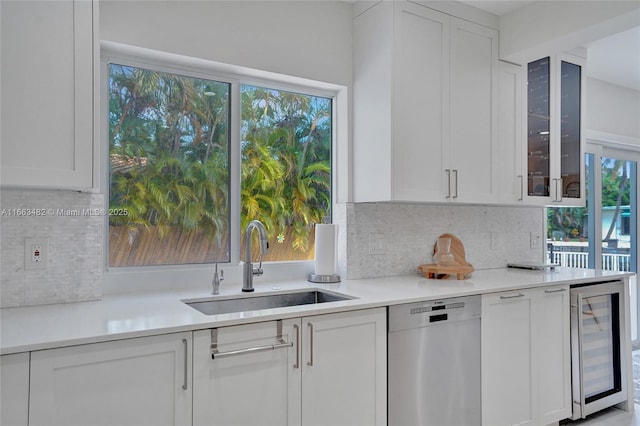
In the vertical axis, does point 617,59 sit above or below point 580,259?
above

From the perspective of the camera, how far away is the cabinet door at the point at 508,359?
7.75ft

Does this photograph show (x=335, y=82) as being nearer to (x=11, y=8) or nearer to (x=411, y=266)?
(x=411, y=266)

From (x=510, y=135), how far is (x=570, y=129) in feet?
2.11

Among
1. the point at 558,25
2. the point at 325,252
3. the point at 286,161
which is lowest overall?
the point at 325,252

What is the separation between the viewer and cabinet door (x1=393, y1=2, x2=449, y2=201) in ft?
8.10

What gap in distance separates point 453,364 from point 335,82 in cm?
171

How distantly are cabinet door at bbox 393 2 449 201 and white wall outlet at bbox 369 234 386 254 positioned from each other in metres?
0.43

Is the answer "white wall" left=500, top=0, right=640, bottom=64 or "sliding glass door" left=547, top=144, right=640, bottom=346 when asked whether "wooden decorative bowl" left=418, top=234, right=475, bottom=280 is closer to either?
"white wall" left=500, top=0, right=640, bottom=64

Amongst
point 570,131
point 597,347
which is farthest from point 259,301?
point 570,131

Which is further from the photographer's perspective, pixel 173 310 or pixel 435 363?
pixel 435 363

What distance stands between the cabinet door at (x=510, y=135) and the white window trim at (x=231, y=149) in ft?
3.32

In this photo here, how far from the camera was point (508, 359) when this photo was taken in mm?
2445

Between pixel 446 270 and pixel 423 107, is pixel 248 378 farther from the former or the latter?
pixel 423 107

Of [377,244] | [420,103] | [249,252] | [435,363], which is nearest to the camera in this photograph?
[435,363]
